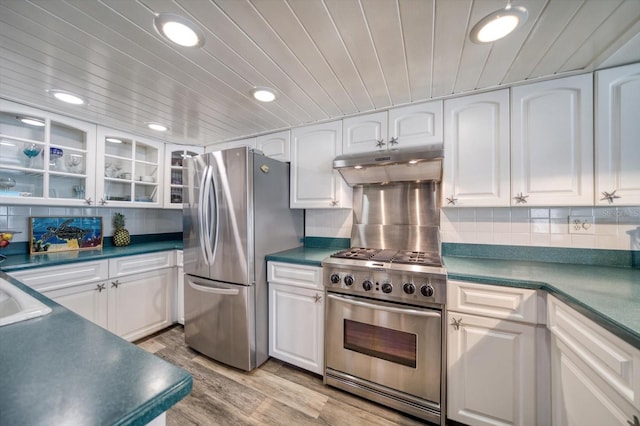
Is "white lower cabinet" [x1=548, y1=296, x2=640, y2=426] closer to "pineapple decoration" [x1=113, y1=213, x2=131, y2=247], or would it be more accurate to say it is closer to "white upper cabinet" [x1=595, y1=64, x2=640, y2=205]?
"white upper cabinet" [x1=595, y1=64, x2=640, y2=205]

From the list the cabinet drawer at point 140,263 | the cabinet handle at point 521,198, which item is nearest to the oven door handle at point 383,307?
the cabinet handle at point 521,198

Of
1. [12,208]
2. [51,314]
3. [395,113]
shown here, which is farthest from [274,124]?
[12,208]

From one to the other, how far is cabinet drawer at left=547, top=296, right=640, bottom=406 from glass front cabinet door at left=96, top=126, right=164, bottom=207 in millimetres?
3508

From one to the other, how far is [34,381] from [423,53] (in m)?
1.89

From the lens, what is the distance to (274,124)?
2312 mm

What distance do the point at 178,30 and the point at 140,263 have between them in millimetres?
2123

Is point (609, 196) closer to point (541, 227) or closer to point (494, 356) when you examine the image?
point (541, 227)

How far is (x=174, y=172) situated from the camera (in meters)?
2.92

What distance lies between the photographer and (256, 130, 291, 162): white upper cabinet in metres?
2.40

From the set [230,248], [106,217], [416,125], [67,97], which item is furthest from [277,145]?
[106,217]

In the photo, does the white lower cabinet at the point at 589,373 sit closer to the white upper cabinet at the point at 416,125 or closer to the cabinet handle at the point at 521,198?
the cabinet handle at the point at 521,198

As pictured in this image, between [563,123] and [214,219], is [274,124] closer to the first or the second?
[214,219]

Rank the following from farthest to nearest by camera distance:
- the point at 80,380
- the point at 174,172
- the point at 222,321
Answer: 1. the point at 174,172
2. the point at 222,321
3. the point at 80,380

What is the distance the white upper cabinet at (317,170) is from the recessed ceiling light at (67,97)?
1.69 metres
